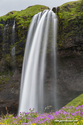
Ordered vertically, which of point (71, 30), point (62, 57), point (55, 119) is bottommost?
point (55, 119)

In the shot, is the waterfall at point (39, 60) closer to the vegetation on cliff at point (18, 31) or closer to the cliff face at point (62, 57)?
the cliff face at point (62, 57)

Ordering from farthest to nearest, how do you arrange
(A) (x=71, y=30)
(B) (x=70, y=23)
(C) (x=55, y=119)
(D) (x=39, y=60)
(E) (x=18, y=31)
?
(E) (x=18, y=31) < (D) (x=39, y=60) < (B) (x=70, y=23) < (A) (x=71, y=30) < (C) (x=55, y=119)

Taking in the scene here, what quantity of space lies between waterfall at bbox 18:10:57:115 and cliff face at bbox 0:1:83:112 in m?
0.70

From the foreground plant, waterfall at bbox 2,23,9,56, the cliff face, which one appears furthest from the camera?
waterfall at bbox 2,23,9,56

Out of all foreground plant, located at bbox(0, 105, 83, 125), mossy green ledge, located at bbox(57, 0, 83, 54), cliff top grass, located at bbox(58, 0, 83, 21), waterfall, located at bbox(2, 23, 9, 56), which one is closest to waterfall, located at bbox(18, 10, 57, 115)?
mossy green ledge, located at bbox(57, 0, 83, 54)

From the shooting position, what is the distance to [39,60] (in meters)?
13.6

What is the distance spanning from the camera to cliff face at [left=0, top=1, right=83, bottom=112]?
12961 millimetres

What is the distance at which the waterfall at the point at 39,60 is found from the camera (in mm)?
13102

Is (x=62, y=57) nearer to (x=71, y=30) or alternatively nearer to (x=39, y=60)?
(x=39, y=60)

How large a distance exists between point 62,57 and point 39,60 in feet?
8.84

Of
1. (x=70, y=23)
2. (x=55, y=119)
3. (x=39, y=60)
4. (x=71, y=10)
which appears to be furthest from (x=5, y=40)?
(x=55, y=119)

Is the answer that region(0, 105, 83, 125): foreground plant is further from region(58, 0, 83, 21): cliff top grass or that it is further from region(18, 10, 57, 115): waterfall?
region(58, 0, 83, 21): cliff top grass

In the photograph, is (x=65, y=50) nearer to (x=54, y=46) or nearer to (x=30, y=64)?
(x=54, y=46)

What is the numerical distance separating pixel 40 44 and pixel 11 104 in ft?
26.7
